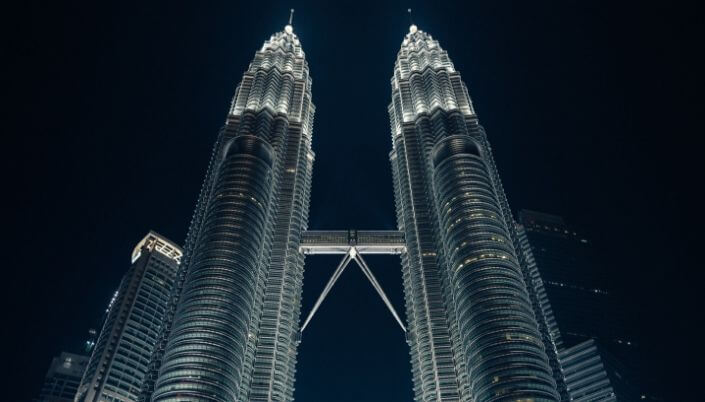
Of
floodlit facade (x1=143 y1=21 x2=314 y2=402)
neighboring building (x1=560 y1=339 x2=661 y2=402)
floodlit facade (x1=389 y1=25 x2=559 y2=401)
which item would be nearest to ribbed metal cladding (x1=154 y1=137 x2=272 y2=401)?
floodlit facade (x1=143 y1=21 x2=314 y2=402)

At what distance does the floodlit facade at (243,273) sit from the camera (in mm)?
120812

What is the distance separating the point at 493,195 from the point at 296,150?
192ft

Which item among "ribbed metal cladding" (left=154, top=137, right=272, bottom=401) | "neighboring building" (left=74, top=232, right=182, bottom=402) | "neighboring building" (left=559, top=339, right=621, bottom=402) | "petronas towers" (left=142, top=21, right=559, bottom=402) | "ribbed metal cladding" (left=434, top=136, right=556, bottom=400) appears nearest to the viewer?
"ribbed metal cladding" (left=434, top=136, right=556, bottom=400)

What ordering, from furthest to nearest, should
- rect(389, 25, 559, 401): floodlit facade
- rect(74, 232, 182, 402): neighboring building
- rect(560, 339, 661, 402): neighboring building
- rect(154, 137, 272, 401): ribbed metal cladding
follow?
1. rect(74, 232, 182, 402): neighboring building
2. rect(560, 339, 661, 402): neighboring building
3. rect(389, 25, 559, 401): floodlit facade
4. rect(154, 137, 272, 401): ribbed metal cladding

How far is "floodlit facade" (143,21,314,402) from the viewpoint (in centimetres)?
12081

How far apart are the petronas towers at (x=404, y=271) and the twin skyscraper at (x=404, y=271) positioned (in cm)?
30

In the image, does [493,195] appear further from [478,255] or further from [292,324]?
[292,324]

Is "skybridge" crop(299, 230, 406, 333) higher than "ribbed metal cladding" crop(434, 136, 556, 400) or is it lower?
higher

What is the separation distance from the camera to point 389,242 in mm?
170625

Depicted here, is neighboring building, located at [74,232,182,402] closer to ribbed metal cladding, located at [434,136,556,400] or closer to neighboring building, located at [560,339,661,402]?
ribbed metal cladding, located at [434,136,556,400]

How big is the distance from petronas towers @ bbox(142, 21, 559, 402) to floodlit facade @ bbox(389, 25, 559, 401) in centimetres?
29

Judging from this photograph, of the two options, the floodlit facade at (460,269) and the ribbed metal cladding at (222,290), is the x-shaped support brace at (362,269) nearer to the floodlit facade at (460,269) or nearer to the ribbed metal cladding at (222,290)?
the floodlit facade at (460,269)

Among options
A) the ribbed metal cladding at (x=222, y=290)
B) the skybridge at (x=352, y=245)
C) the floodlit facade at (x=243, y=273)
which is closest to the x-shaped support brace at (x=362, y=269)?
the skybridge at (x=352, y=245)

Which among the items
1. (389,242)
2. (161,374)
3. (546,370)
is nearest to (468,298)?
(546,370)
